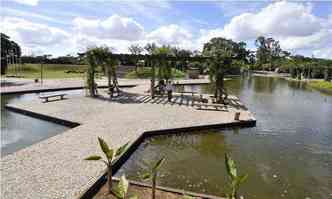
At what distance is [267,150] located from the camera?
7.32m

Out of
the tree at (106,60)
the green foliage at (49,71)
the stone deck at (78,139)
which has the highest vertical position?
the tree at (106,60)

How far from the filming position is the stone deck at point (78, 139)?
454cm

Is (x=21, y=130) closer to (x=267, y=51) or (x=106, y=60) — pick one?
(x=106, y=60)

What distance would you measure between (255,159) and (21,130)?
7814 mm

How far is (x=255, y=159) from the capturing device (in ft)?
21.7

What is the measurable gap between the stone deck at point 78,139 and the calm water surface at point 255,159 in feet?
2.86

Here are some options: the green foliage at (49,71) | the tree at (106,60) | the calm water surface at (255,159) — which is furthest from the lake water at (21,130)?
the green foliage at (49,71)

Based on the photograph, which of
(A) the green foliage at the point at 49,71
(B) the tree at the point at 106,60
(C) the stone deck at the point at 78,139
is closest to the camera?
(C) the stone deck at the point at 78,139

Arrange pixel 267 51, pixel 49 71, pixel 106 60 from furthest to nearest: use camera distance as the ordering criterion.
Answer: pixel 267 51 < pixel 49 71 < pixel 106 60

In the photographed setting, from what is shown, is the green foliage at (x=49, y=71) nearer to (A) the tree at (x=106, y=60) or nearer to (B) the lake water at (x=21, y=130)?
(A) the tree at (x=106, y=60)

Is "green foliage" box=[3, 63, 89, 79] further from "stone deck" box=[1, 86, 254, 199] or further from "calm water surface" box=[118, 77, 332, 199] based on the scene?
"calm water surface" box=[118, 77, 332, 199]

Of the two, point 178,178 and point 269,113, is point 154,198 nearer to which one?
point 178,178

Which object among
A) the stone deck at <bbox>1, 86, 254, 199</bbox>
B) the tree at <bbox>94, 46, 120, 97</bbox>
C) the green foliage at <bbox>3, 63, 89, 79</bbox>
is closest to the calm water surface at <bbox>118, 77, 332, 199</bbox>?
the stone deck at <bbox>1, 86, 254, 199</bbox>

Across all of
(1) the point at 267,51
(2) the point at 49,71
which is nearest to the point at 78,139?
(2) the point at 49,71
